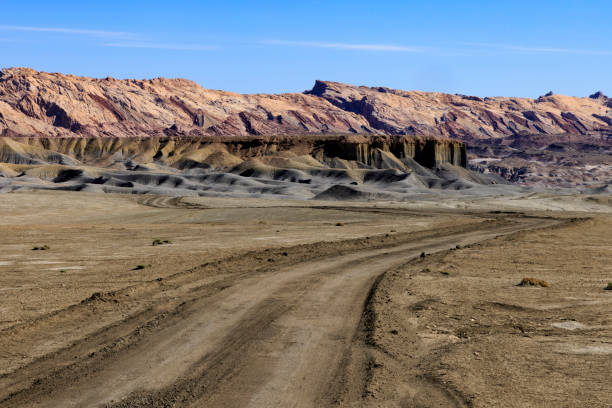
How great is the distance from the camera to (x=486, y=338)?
1558 cm

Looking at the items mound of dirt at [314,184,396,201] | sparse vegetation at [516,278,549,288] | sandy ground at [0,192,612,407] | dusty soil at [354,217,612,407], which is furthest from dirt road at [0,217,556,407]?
mound of dirt at [314,184,396,201]

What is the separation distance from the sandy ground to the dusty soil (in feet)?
0.18

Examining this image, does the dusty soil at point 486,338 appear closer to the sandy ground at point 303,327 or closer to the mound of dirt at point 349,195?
the sandy ground at point 303,327

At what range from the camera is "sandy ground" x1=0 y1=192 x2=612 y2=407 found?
11617 mm

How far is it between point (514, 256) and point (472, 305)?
48.7 ft

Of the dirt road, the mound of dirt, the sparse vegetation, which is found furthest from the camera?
the mound of dirt

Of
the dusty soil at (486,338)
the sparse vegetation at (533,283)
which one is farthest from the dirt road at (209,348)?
the sparse vegetation at (533,283)

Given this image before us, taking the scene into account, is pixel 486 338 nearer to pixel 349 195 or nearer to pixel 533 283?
pixel 533 283

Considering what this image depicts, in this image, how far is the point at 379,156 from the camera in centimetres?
19962

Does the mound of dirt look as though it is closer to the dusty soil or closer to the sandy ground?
the sandy ground

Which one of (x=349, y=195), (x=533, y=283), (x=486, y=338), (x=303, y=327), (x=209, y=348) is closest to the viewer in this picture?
(x=209, y=348)

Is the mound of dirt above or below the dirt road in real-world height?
below

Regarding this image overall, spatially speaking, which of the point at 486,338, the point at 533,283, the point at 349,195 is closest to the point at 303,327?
the point at 486,338

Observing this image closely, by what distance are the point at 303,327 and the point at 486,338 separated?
4.55 metres
